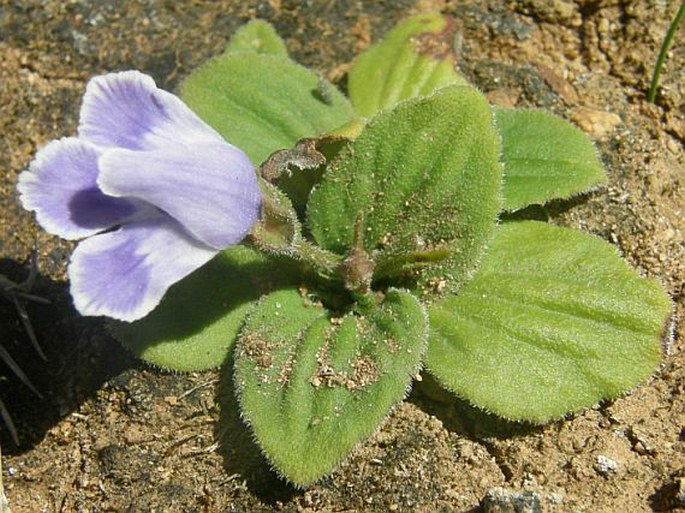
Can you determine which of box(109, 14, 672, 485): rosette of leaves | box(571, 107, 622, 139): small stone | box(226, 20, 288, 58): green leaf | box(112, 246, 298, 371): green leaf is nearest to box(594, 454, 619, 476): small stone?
box(109, 14, 672, 485): rosette of leaves

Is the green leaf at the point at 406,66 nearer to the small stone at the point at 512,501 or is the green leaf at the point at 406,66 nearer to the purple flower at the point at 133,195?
the purple flower at the point at 133,195

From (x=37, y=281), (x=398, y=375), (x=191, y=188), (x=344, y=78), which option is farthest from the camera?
(x=344, y=78)

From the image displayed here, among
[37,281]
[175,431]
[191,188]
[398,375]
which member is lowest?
[175,431]

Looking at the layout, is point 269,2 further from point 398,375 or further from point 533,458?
point 533,458

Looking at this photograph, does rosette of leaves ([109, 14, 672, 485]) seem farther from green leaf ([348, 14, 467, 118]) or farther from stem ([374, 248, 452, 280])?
green leaf ([348, 14, 467, 118])

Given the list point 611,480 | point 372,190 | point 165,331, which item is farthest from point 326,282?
point 611,480

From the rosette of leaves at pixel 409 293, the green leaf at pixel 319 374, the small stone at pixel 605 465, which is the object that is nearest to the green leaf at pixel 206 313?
the rosette of leaves at pixel 409 293

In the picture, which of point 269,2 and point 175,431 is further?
point 269,2
